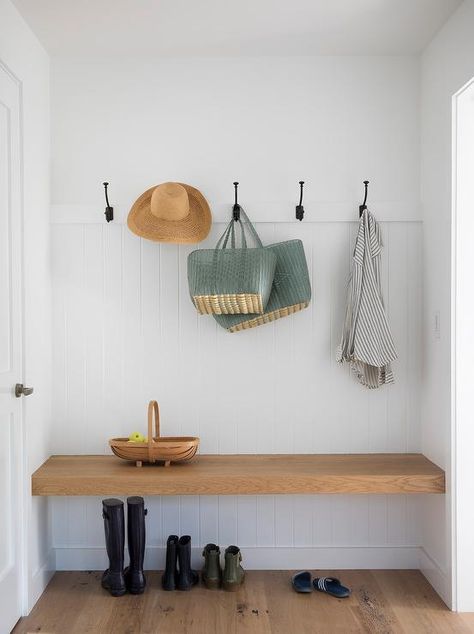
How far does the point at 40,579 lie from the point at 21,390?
0.97 metres

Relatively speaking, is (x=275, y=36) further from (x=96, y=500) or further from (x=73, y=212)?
(x=96, y=500)

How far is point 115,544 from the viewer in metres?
3.02

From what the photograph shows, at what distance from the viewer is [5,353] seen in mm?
2666

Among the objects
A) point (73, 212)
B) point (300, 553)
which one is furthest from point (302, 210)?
point (300, 553)

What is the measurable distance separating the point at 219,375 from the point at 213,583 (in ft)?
3.32

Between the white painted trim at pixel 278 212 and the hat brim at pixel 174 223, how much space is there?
4.7 inches

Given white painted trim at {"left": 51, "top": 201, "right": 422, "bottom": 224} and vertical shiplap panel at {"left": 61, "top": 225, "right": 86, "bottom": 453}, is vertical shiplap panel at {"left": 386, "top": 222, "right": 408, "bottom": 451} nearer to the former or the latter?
white painted trim at {"left": 51, "top": 201, "right": 422, "bottom": 224}

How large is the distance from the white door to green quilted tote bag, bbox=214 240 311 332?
99 cm

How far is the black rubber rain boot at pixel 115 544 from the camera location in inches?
119

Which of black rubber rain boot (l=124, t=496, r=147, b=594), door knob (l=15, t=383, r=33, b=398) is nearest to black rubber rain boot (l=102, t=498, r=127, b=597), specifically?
black rubber rain boot (l=124, t=496, r=147, b=594)

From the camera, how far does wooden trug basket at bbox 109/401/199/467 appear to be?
3018 millimetres

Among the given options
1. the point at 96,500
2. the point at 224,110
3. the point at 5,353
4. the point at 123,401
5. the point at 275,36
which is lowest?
the point at 96,500

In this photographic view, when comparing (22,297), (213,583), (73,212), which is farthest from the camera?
(73,212)

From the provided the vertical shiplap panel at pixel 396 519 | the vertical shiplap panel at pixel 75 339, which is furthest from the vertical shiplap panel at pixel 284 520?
the vertical shiplap panel at pixel 75 339
